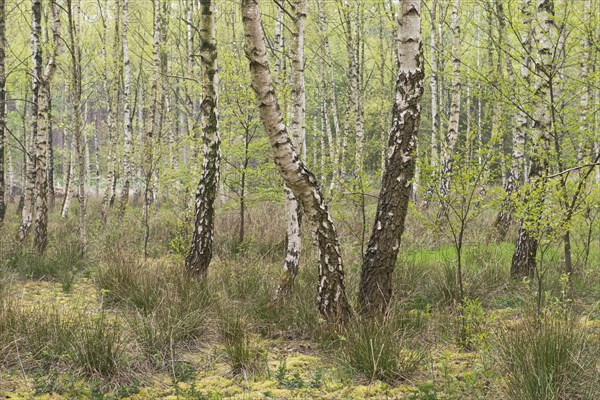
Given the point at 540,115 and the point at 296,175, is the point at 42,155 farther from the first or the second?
the point at 540,115

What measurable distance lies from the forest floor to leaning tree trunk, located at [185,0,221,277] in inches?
21.1

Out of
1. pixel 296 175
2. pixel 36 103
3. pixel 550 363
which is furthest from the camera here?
pixel 36 103

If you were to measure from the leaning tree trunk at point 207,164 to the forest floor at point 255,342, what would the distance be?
0.54 metres

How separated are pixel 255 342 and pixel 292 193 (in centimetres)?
197

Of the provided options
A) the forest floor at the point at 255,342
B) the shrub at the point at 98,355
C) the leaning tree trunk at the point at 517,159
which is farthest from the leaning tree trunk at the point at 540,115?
the shrub at the point at 98,355

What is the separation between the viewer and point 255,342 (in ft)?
14.7

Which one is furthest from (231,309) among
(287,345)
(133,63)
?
(133,63)

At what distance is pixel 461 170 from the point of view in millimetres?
4562

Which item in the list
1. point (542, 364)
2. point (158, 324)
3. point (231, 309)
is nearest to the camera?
point (542, 364)

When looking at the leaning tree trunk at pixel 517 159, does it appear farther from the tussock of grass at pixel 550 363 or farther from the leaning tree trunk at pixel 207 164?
the leaning tree trunk at pixel 207 164

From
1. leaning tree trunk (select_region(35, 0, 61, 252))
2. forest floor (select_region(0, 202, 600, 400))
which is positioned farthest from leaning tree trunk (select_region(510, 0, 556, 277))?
leaning tree trunk (select_region(35, 0, 61, 252))

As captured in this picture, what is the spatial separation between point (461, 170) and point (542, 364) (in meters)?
2.01

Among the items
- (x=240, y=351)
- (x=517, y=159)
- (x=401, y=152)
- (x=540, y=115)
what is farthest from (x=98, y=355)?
(x=517, y=159)

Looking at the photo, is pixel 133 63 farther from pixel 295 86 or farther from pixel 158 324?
pixel 158 324
